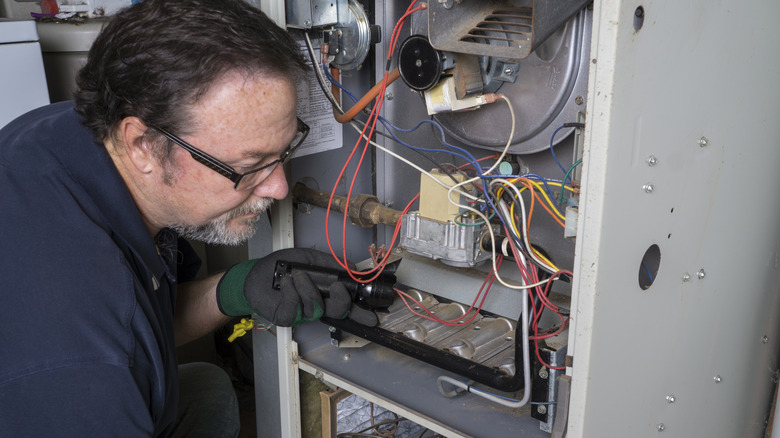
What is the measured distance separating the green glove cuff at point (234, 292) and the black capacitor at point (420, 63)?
49 centimetres

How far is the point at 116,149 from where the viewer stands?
0.99m

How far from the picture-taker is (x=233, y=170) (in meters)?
0.96

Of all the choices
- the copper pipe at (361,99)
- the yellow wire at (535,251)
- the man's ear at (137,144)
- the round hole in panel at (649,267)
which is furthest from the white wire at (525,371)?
the man's ear at (137,144)

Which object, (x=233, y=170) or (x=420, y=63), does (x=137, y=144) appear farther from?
(x=420, y=63)

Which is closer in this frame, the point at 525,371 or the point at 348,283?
the point at 525,371

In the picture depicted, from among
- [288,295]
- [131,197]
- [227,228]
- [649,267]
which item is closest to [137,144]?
[131,197]

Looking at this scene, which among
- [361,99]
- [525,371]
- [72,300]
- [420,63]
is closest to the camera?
[72,300]

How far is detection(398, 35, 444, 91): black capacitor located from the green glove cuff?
0.49m

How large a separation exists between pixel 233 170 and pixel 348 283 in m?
0.32

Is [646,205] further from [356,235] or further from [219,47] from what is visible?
[356,235]

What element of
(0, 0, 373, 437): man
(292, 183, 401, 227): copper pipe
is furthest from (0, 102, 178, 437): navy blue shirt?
(292, 183, 401, 227): copper pipe

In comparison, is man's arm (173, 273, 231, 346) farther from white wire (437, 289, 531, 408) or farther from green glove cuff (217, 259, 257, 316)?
white wire (437, 289, 531, 408)

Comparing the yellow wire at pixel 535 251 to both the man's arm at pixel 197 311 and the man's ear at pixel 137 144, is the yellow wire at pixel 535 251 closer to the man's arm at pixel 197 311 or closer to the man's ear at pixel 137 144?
the man's ear at pixel 137 144

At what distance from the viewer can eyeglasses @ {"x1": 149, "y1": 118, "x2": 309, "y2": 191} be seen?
3.05ft
